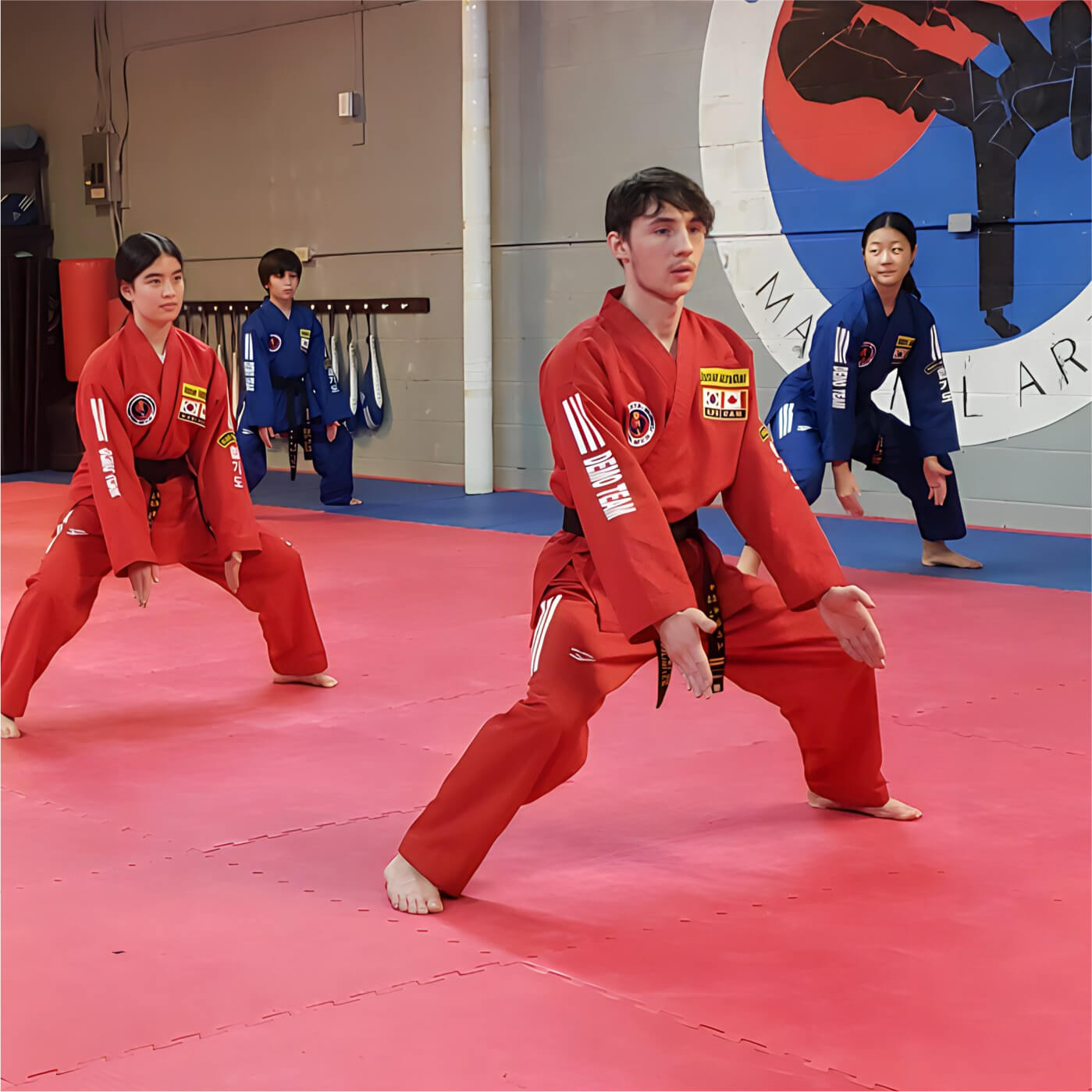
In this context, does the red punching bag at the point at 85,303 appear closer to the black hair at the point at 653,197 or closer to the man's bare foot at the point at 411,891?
the black hair at the point at 653,197

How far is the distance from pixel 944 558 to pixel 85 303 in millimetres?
6917

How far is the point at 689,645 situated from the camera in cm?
229

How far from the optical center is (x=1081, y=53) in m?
6.21

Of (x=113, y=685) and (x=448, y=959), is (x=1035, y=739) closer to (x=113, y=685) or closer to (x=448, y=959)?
(x=448, y=959)

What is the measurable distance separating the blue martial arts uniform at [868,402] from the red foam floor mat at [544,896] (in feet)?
3.95

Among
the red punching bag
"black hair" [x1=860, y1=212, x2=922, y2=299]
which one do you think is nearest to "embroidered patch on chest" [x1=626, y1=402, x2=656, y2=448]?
"black hair" [x1=860, y1=212, x2=922, y2=299]

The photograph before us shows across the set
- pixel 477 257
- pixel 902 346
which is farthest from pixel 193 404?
pixel 477 257

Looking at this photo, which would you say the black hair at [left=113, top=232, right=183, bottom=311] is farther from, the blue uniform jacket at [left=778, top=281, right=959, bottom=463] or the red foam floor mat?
the blue uniform jacket at [left=778, top=281, right=959, bottom=463]

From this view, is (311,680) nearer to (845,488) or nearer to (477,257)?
(845,488)

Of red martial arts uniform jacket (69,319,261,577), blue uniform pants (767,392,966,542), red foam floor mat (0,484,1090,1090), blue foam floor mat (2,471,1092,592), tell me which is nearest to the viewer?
red foam floor mat (0,484,1090,1090)

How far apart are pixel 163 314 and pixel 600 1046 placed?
2.39 m

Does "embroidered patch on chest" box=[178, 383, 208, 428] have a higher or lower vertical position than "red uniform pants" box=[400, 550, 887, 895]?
higher

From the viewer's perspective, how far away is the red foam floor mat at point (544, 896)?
188cm

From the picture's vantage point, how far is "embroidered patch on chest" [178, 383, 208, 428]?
3.69 m
